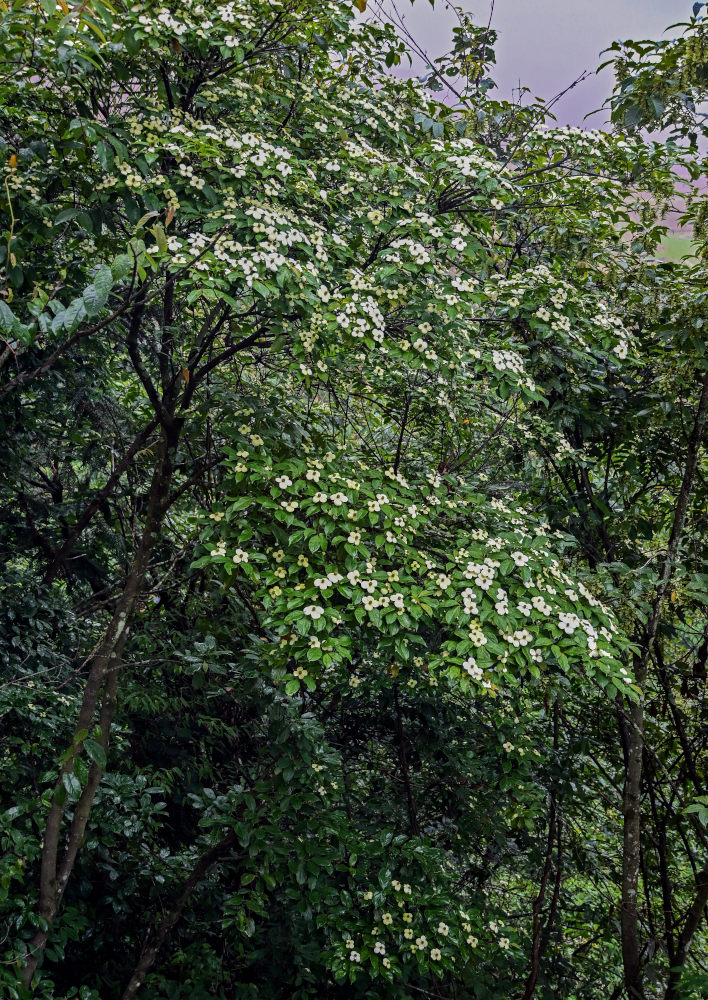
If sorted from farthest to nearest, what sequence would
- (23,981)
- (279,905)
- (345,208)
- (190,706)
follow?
(190,706) → (279,905) → (345,208) → (23,981)

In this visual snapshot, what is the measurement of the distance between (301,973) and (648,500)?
258cm

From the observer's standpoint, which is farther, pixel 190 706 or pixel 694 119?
pixel 190 706

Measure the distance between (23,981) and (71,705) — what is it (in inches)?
41.0

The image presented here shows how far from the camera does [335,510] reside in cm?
227

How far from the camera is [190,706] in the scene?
3680 millimetres

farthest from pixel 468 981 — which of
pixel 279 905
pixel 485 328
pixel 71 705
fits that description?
pixel 485 328

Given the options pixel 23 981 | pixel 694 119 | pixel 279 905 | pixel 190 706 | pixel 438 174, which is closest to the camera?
pixel 23 981

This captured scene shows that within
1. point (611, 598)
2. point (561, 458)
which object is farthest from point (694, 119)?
point (611, 598)

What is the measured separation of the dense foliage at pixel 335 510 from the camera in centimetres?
230

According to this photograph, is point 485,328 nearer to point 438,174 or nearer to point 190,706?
point 438,174

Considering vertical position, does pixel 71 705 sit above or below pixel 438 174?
below

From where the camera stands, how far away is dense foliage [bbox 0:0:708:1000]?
7.54 ft

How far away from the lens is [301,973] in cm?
296

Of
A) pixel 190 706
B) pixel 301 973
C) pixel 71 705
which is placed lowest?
pixel 301 973
